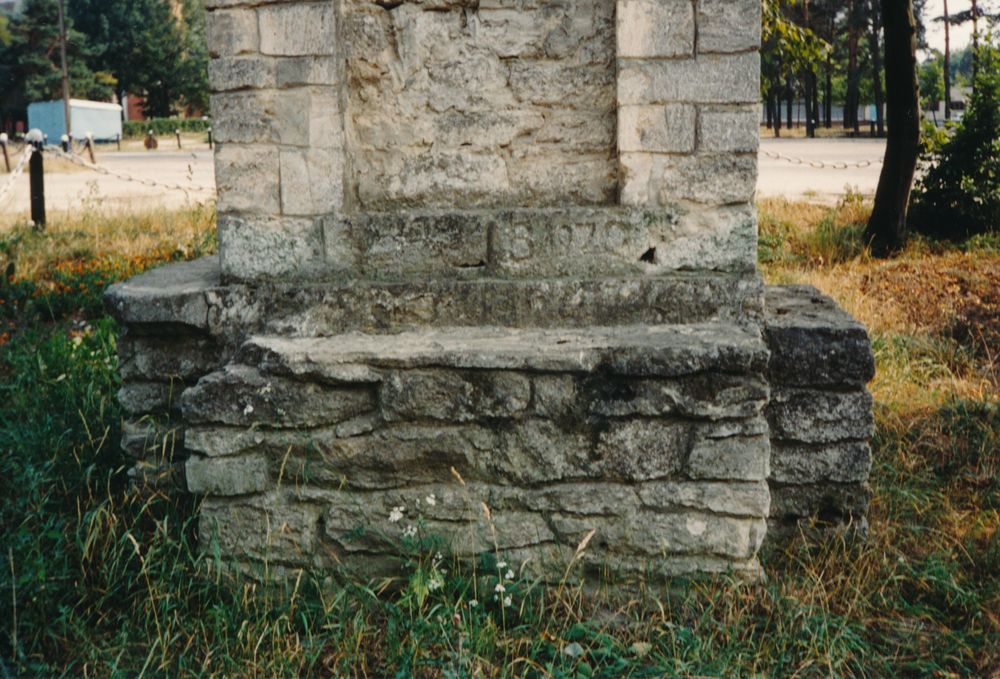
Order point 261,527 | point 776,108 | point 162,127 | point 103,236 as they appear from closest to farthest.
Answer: point 261,527 < point 103,236 < point 776,108 < point 162,127

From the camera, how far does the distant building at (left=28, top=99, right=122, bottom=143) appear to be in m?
36.7

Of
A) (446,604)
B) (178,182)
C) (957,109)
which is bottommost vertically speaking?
(446,604)

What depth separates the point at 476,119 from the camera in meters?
3.60

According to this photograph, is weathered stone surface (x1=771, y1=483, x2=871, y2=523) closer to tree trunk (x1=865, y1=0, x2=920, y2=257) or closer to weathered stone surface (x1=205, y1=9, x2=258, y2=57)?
weathered stone surface (x1=205, y1=9, x2=258, y2=57)

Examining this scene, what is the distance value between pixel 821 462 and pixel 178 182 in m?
14.7

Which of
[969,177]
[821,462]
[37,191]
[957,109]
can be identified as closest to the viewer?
[821,462]

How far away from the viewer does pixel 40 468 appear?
3.82 meters

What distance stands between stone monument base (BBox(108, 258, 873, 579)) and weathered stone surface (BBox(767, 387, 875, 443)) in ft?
0.07

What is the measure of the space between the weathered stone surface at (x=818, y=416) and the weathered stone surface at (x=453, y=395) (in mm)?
979

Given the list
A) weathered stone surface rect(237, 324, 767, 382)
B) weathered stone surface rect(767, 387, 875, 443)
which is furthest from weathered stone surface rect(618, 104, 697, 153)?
weathered stone surface rect(767, 387, 875, 443)

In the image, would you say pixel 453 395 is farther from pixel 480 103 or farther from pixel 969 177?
pixel 969 177

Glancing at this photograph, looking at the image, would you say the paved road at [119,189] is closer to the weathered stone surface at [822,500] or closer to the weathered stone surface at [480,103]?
the weathered stone surface at [480,103]

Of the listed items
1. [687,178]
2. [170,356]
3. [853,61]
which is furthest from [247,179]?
[853,61]

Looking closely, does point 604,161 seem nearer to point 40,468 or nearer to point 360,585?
point 360,585
